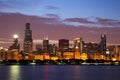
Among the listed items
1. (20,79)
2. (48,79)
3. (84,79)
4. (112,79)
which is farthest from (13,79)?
(112,79)

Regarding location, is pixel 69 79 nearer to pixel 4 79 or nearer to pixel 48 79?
pixel 48 79

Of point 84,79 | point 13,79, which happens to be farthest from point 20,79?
point 84,79

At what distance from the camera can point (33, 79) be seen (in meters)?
98.4

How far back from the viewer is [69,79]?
3893 inches

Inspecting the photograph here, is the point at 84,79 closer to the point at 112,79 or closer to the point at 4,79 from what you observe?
the point at 112,79

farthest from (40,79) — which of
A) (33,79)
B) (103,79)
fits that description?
(103,79)

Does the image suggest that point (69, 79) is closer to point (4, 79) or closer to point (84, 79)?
point (84, 79)

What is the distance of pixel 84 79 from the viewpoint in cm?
10119

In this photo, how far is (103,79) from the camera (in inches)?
3907

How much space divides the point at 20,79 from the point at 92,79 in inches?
685

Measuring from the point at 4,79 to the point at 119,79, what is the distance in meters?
27.4

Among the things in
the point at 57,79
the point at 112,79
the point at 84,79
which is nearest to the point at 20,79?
the point at 57,79

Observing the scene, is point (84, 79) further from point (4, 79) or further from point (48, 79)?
point (4, 79)

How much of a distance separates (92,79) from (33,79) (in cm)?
1427
